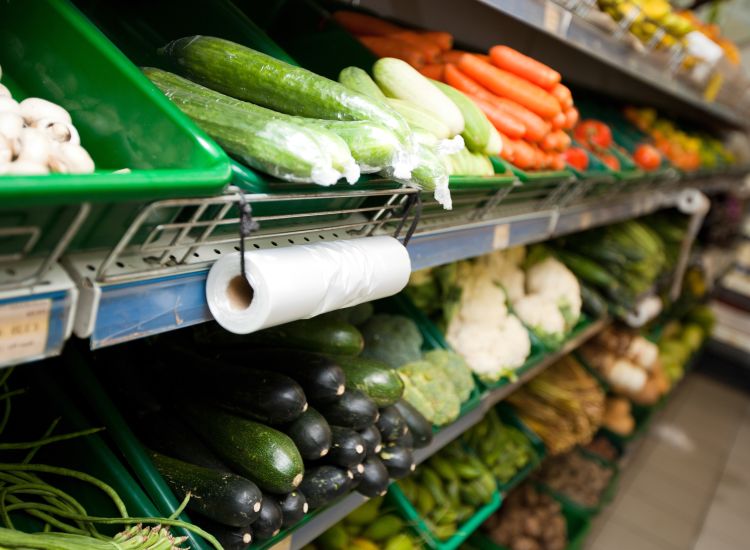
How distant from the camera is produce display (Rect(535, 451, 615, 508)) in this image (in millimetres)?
3145

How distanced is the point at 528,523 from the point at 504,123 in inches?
69.0

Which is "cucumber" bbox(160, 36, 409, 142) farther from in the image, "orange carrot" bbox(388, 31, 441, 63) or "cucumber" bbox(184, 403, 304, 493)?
"orange carrot" bbox(388, 31, 441, 63)

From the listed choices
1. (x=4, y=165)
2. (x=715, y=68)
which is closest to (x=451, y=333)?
(x=4, y=165)

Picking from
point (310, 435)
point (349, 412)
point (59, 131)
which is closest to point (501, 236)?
point (349, 412)

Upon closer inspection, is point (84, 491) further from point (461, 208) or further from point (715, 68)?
point (715, 68)

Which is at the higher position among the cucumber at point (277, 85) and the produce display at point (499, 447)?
the cucumber at point (277, 85)

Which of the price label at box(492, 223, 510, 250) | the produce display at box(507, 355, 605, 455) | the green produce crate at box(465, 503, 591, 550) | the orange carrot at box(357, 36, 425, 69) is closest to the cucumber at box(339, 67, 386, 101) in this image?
the orange carrot at box(357, 36, 425, 69)

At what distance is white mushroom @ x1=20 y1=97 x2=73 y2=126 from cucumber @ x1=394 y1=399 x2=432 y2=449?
100 centimetres

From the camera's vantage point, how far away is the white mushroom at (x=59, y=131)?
810mm

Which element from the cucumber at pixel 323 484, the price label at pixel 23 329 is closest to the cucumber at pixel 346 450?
the cucumber at pixel 323 484

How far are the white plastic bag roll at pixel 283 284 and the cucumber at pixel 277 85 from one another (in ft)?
0.76

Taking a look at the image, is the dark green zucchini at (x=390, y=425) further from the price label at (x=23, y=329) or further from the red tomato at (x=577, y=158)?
the red tomato at (x=577, y=158)

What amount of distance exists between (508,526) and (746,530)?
6.61ft

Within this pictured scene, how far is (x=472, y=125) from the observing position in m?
1.56
